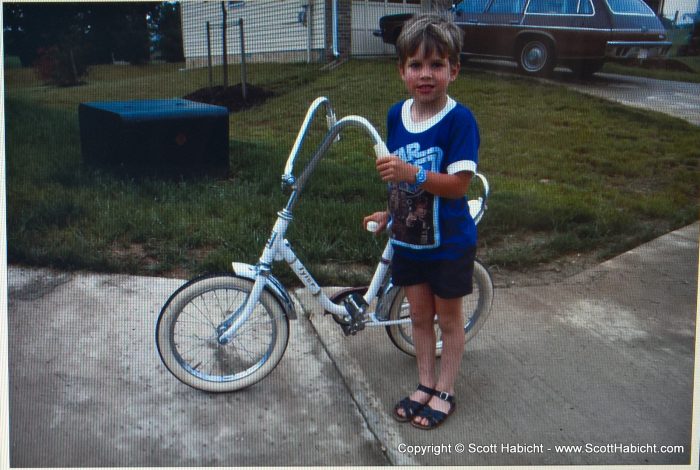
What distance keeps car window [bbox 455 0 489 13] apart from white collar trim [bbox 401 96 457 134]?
0.94m

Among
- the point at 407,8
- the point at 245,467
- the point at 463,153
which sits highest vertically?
the point at 407,8

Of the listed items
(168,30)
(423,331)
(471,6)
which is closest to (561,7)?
(471,6)

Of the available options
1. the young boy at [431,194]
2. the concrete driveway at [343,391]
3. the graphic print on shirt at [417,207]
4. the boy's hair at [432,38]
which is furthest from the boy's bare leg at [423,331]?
the boy's hair at [432,38]

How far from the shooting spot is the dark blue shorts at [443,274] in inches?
75.6

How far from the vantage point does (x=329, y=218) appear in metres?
3.12

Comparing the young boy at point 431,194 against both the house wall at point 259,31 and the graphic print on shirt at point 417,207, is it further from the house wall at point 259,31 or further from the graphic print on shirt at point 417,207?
the house wall at point 259,31

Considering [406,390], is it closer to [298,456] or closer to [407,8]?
[298,456]

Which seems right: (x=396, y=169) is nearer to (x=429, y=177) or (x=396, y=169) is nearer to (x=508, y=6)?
(x=429, y=177)

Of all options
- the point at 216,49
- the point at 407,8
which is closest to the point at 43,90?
the point at 216,49

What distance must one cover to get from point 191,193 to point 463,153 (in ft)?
5.54

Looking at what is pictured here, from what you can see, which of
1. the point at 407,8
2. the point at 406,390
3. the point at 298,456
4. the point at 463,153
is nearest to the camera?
the point at 463,153

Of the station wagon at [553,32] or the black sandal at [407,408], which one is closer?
the black sandal at [407,408]

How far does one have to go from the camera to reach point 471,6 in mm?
2629

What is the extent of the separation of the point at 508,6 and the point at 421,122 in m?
1.23
